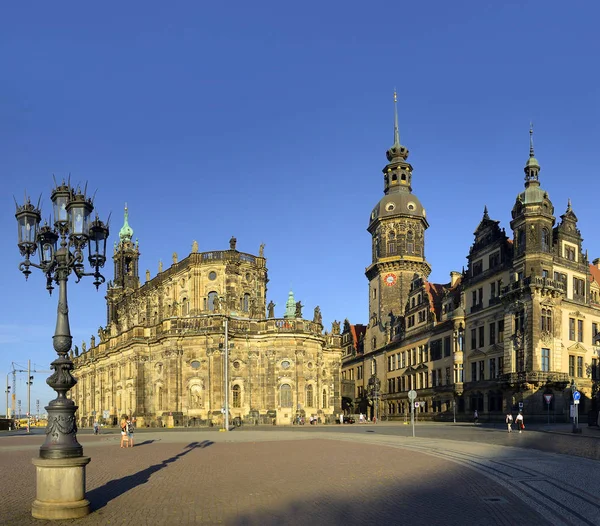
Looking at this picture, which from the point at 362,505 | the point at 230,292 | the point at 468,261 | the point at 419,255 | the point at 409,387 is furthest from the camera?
the point at 419,255

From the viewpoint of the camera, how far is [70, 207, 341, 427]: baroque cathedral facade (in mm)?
73062

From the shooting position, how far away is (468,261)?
7281 cm

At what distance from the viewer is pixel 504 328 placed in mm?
64062

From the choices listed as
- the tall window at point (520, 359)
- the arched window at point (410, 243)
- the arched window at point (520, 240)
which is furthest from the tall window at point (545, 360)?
the arched window at point (410, 243)

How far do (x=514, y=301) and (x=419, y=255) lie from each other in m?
33.7

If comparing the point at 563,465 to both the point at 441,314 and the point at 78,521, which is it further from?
the point at 441,314

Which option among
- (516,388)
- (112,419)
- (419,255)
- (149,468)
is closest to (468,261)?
(516,388)

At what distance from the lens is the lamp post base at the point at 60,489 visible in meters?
12.9

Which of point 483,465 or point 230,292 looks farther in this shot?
point 230,292

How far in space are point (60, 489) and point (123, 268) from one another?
98.7m

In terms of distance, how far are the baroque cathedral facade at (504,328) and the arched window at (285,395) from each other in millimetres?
16855

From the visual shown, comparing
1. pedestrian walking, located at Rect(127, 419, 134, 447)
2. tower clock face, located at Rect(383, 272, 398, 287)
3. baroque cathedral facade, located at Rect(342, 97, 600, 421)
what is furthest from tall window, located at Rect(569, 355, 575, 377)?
pedestrian walking, located at Rect(127, 419, 134, 447)

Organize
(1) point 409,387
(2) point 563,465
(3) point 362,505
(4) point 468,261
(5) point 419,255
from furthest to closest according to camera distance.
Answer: (5) point 419,255 < (1) point 409,387 < (4) point 468,261 < (2) point 563,465 < (3) point 362,505

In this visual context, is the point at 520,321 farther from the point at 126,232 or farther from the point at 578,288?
the point at 126,232
